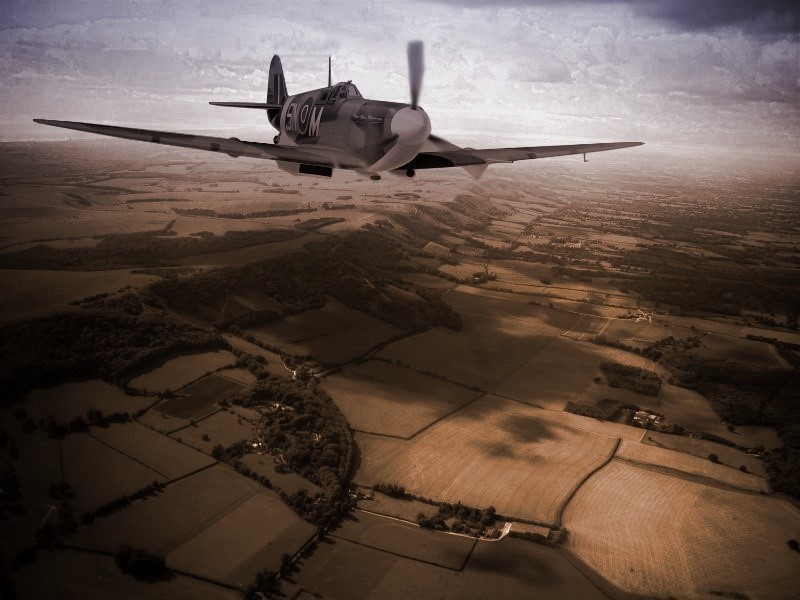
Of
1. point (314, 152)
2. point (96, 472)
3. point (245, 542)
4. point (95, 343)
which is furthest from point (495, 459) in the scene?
point (95, 343)

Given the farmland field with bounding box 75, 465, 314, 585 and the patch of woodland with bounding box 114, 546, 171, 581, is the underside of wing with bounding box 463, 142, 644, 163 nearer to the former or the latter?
the farmland field with bounding box 75, 465, 314, 585

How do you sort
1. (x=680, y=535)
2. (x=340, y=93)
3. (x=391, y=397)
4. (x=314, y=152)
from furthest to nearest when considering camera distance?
(x=391, y=397)
(x=680, y=535)
(x=340, y=93)
(x=314, y=152)

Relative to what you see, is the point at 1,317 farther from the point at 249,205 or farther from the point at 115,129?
the point at 249,205

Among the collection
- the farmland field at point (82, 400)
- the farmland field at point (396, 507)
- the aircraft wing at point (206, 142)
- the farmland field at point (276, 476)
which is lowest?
the farmland field at point (396, 507)

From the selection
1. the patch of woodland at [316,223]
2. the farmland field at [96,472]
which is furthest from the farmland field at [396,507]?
the patch of woodland at [316,223]

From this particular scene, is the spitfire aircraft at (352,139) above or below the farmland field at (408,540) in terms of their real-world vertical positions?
above

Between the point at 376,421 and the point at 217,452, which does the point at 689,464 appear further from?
the point at 217,452

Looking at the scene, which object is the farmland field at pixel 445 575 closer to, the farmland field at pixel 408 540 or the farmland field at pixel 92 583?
the farmland field at pixel 408 540

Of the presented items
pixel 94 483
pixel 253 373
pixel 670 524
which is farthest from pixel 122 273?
pixel 670 524
